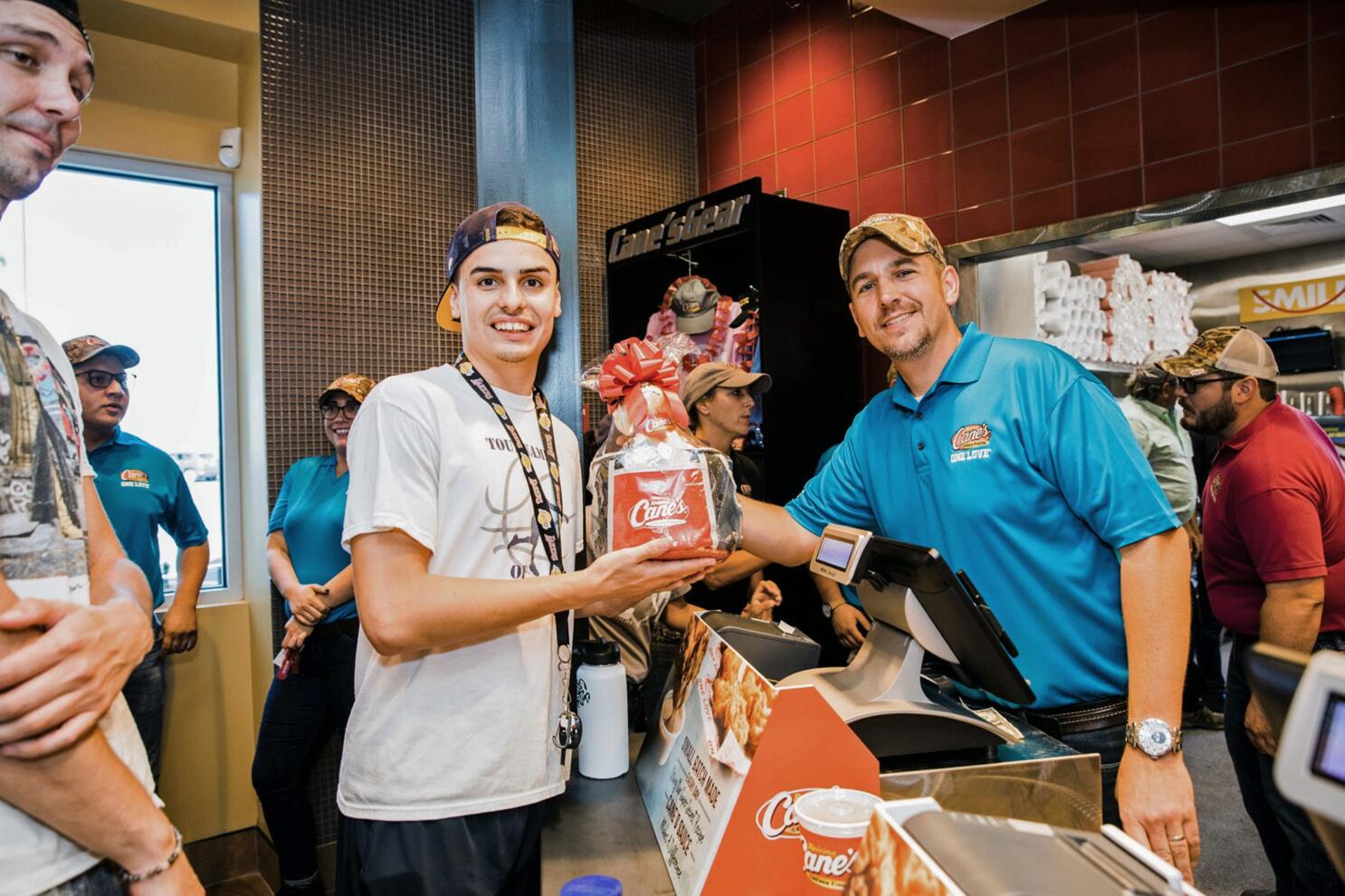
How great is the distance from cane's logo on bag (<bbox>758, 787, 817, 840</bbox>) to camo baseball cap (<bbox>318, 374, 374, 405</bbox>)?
8.55ft

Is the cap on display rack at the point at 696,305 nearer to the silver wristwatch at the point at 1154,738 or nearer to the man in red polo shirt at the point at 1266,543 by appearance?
the man in red polo shirt at the point at 1266,543

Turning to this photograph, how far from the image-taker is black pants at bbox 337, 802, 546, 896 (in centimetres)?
134

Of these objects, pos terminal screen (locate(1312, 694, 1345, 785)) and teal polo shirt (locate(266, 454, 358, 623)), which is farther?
teal polo shirt (locate(266, 454, 358, 623))

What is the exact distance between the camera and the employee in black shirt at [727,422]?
2887 mm

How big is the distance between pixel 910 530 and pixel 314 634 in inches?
90.0

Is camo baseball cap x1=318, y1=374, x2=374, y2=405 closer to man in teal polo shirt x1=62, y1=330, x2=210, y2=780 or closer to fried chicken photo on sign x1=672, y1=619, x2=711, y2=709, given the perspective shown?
man in teal polo shirt x1=62, y1=330, x2=210, y2=780

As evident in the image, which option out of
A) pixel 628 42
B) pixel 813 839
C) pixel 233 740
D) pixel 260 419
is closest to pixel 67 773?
pixel 813 839

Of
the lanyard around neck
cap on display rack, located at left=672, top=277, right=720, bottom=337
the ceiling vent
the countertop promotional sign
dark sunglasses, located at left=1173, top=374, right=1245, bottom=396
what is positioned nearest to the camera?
the countertop promotional sign

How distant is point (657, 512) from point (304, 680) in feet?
7.72

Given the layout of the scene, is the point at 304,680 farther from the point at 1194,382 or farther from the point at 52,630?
the point at 1194,382

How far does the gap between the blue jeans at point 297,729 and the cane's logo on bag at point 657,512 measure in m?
2.18

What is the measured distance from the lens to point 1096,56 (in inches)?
119

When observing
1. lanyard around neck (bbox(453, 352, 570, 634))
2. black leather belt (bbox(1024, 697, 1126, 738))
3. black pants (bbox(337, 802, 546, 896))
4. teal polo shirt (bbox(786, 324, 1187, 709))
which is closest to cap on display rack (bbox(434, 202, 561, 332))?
lanyard around neck (bbox(453, 352, 570, 634))

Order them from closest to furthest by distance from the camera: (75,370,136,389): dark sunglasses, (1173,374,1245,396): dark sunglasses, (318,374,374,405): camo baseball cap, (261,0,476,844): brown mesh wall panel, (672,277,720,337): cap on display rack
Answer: (1173,374,1245,396): dark sunglasses < (75,370,136,389): dark sunglasses < (318,374,374,405): camo baseball cap < (261,0,476,844): brown mesh wall panel < (672,277,720,337): cap on display rack
